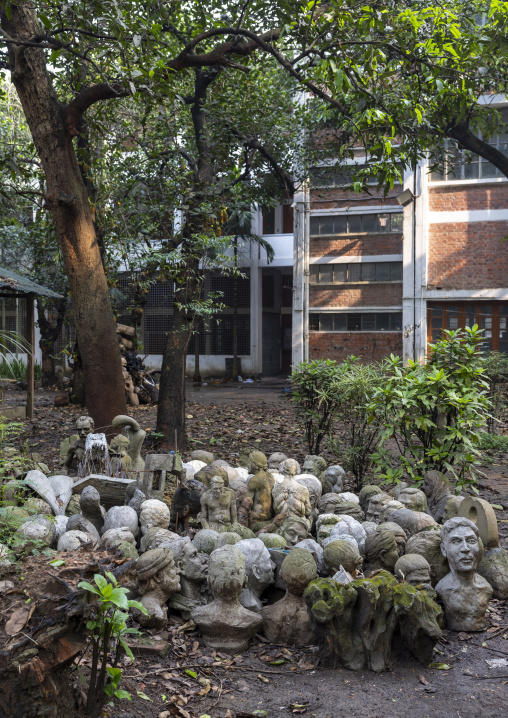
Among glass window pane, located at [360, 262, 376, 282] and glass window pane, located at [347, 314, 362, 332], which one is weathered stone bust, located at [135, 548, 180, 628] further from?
glass window pane, located at [360, 262, 376, 282]

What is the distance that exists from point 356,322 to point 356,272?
4.99 feet

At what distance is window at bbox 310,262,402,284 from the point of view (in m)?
18.9

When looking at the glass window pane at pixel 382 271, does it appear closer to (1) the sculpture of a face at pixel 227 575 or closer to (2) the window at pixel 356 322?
(2) the window at pixel 356 322

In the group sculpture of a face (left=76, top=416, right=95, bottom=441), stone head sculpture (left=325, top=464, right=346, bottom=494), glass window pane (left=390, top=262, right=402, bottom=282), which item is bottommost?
stone head sculpture (left=325, top=464, right=346, bottom=494)

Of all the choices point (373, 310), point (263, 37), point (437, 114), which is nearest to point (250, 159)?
point (437, 114)

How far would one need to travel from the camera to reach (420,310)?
1833 cm

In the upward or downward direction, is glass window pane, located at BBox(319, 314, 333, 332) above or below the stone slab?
above

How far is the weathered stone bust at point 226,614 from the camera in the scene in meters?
3.82

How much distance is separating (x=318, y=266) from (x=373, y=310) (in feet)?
7.25

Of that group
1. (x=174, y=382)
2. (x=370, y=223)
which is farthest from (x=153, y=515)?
(x=370, y=223)

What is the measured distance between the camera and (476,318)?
1819 centimetres

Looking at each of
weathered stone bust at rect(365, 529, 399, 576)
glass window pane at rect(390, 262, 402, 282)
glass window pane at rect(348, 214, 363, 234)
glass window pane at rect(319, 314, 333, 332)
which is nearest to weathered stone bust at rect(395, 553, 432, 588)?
weathered stone bust at rect(365, 529, 399, 576)

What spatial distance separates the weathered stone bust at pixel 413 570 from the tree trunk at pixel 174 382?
4855 millimetres

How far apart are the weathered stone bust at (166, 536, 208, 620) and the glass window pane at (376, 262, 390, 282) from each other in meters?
15.8
